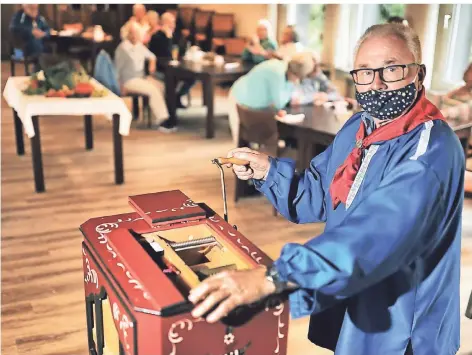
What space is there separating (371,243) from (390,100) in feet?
1.21

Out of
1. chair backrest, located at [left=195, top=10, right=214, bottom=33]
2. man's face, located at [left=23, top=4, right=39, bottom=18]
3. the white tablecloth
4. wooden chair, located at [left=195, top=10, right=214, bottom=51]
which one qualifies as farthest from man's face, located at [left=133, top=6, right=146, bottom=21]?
the white tablecloth

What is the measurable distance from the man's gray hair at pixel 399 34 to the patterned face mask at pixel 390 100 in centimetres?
7

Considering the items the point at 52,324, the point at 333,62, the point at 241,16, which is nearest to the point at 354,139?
the point at 52,324

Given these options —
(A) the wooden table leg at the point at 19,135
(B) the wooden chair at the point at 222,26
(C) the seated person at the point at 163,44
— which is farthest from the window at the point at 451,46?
(B) the wooden chair at the point at 222,26

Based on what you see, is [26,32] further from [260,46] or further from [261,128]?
[261,128]

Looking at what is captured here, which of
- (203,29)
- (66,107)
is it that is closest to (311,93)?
(66,107)

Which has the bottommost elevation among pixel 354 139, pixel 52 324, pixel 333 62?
pixel 52 324

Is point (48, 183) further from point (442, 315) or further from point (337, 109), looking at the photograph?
point (442, 315)

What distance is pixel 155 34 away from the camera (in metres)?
7.33

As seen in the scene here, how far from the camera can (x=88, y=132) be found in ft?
19.0

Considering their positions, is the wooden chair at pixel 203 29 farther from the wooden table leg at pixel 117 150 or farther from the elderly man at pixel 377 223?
the elderly man at pixel 377 223

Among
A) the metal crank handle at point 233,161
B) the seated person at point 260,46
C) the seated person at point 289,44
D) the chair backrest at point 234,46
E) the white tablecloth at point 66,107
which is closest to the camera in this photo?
the metal crank handle at point 233,161

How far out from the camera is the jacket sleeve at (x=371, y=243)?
1086 millimetres

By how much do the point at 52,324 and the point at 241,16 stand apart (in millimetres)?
8549
